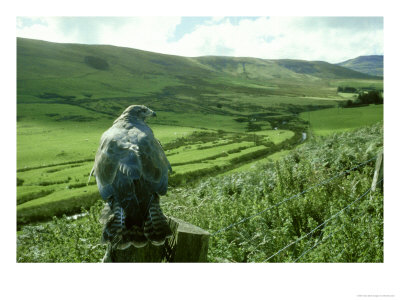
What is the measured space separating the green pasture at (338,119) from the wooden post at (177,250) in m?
6.82

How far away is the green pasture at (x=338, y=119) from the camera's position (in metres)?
7.79

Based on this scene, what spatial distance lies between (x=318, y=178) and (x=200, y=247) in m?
3.37

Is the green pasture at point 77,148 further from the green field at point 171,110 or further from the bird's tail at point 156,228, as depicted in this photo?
the bird's tail at point 156,228

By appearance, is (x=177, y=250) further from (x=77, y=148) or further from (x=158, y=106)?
(x=158, y=106)

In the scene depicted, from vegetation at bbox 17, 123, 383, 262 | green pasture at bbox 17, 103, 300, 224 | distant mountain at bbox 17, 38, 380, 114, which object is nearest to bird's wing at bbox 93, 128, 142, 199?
vegetation at bbox 17, 123, 383, 262

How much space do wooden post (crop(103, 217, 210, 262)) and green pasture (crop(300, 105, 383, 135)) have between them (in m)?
6.82

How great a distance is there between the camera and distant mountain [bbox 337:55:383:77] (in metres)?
5.58

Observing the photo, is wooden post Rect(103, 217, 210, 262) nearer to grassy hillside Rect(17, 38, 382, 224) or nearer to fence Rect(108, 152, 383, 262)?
fence Rect(108, 152, 383, 262)

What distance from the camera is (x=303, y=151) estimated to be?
659 centimetres

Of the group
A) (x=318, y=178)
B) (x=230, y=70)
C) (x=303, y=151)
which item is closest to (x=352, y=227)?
(x=318, y=178)

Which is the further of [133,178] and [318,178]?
[318,178]

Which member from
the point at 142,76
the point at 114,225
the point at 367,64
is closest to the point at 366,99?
the point at 367,64

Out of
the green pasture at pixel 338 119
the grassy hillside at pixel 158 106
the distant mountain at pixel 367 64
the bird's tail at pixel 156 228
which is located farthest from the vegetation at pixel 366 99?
the bird's tail at pixel 156 228
